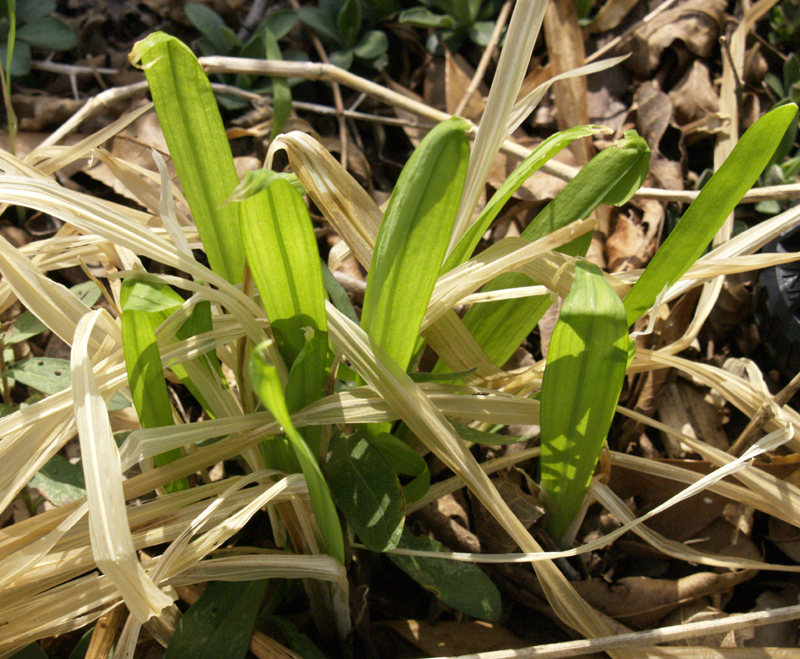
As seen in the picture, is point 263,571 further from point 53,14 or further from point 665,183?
point 53,14

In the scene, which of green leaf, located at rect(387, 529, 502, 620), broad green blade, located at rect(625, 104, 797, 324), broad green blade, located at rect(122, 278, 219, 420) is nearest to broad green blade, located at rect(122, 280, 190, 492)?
broad green blade, located at rect(122, 278, 219, 420)

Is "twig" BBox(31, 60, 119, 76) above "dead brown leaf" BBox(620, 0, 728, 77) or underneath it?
above

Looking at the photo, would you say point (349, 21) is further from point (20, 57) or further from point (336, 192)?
point (336, 192)

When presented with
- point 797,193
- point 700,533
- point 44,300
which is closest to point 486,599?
point 700,533

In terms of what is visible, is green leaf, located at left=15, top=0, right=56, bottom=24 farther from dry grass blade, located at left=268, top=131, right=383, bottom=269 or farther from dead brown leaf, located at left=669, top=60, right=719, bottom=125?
dead brown leaf, located at left=669, top=60, right=719, bottom=125

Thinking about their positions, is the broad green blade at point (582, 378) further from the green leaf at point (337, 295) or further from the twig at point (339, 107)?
the twig at point (339, 107)

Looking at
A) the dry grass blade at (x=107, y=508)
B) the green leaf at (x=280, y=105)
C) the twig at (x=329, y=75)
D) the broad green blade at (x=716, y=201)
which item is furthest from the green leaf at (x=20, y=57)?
the broad green blade at (x=716, y=201)

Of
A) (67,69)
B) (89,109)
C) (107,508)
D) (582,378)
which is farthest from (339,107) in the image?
(107,508)
